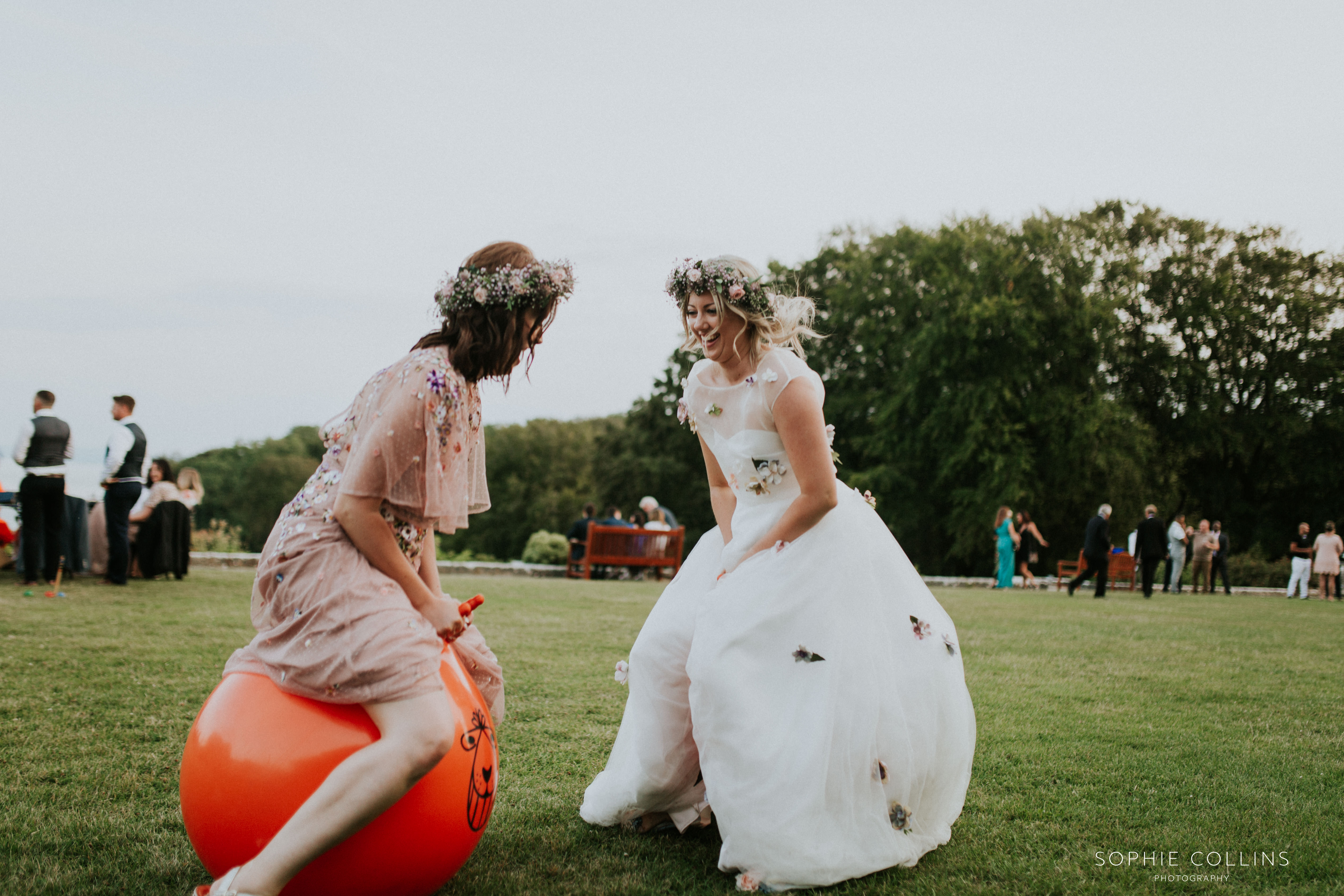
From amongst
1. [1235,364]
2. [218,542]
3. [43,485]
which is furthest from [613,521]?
[1235,364]

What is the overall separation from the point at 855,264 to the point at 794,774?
3562 centimetres

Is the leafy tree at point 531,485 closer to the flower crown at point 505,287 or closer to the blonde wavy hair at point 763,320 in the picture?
the blonde wavy hair at point 763,320

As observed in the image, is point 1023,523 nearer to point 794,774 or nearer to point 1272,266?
point 1272,266

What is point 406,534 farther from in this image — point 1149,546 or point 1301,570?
point 1301,570

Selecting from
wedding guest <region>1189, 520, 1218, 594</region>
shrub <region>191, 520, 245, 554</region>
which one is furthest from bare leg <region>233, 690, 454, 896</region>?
wedding guest <region>1189, 520, 1218, 594</region>

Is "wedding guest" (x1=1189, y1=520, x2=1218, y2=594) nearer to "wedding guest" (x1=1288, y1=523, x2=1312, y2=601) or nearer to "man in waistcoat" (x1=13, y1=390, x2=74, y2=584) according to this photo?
"wedding guest" (x1=1288, y1=523, x2=1312, y2=601)

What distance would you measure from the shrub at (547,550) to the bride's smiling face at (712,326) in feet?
76.9

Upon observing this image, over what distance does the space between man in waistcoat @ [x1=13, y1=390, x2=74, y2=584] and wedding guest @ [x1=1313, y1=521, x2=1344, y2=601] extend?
1064 inches

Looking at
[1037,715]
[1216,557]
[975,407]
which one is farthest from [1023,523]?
[1037,715]

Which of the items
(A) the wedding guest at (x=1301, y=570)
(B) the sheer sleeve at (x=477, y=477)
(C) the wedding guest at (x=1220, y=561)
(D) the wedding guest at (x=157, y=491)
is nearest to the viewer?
(B) the sheer sleeve at (x=477, y=477)

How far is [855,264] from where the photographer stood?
1476 inches

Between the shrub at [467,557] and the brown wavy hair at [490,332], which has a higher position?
the brown wavy hair at [490,332]

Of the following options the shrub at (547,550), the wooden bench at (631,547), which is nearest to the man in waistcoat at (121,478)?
the wooden bench at (631,547)

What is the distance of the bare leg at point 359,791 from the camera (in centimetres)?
289
